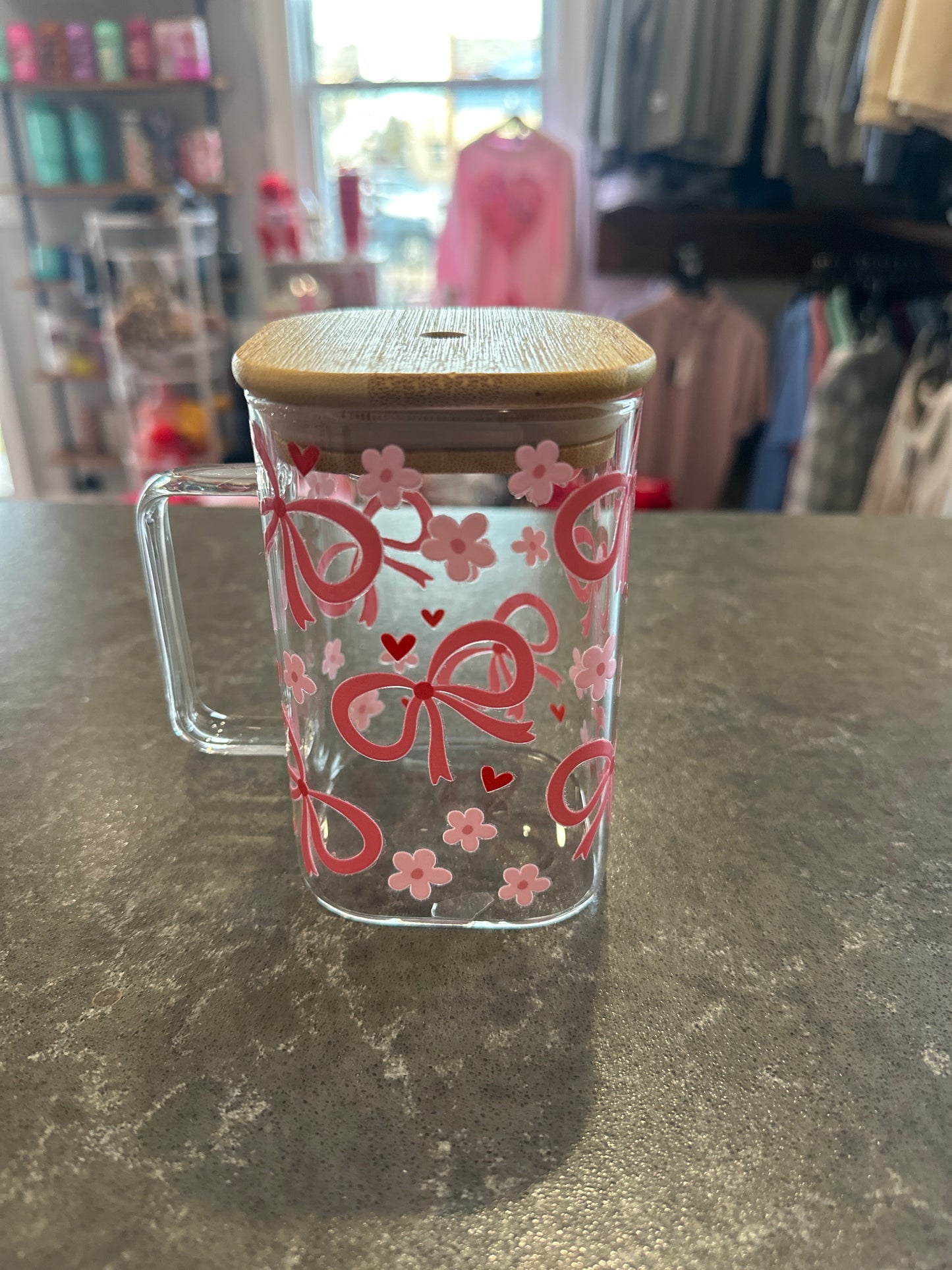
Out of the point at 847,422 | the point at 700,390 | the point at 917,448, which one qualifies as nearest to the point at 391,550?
the point at 917,448

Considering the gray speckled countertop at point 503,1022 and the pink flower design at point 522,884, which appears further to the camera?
the pink flower design at point 522,884

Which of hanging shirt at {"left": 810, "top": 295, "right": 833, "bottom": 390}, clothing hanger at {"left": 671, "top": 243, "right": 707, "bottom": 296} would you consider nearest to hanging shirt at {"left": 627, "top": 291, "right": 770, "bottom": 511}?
clothing hanger at {"left": 671, "top": 243, "right": 707, "bottom": 296}

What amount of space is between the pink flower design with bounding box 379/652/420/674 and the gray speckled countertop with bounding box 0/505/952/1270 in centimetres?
11

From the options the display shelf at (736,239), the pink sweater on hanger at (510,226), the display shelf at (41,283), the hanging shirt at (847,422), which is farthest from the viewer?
the display shelf at (41,283)

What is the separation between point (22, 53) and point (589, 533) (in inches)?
115

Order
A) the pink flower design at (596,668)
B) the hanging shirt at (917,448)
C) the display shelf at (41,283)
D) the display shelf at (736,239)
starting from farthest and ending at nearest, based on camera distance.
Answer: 1. the display shelf at (41,283)
2. the display shelf at (736,239)
3. the hanging shirt at (917,448)
4. the pink flower design at (596,668)

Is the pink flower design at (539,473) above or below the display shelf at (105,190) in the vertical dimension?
above

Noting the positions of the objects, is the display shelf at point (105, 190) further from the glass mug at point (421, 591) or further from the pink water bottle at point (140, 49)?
the glass mug at point (421, 591)

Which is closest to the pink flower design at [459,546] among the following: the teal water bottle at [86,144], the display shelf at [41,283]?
the teal water bottle at [86,144]

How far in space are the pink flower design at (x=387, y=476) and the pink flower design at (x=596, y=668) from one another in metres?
0.12

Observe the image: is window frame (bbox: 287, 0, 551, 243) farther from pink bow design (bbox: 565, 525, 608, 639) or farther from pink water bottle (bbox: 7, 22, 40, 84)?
pink bow design (bbox: 565, 525, 608, 639)

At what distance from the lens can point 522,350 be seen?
0.36 metres

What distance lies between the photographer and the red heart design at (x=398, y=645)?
1.41 feet

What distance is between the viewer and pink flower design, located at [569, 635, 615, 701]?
1.36ft
